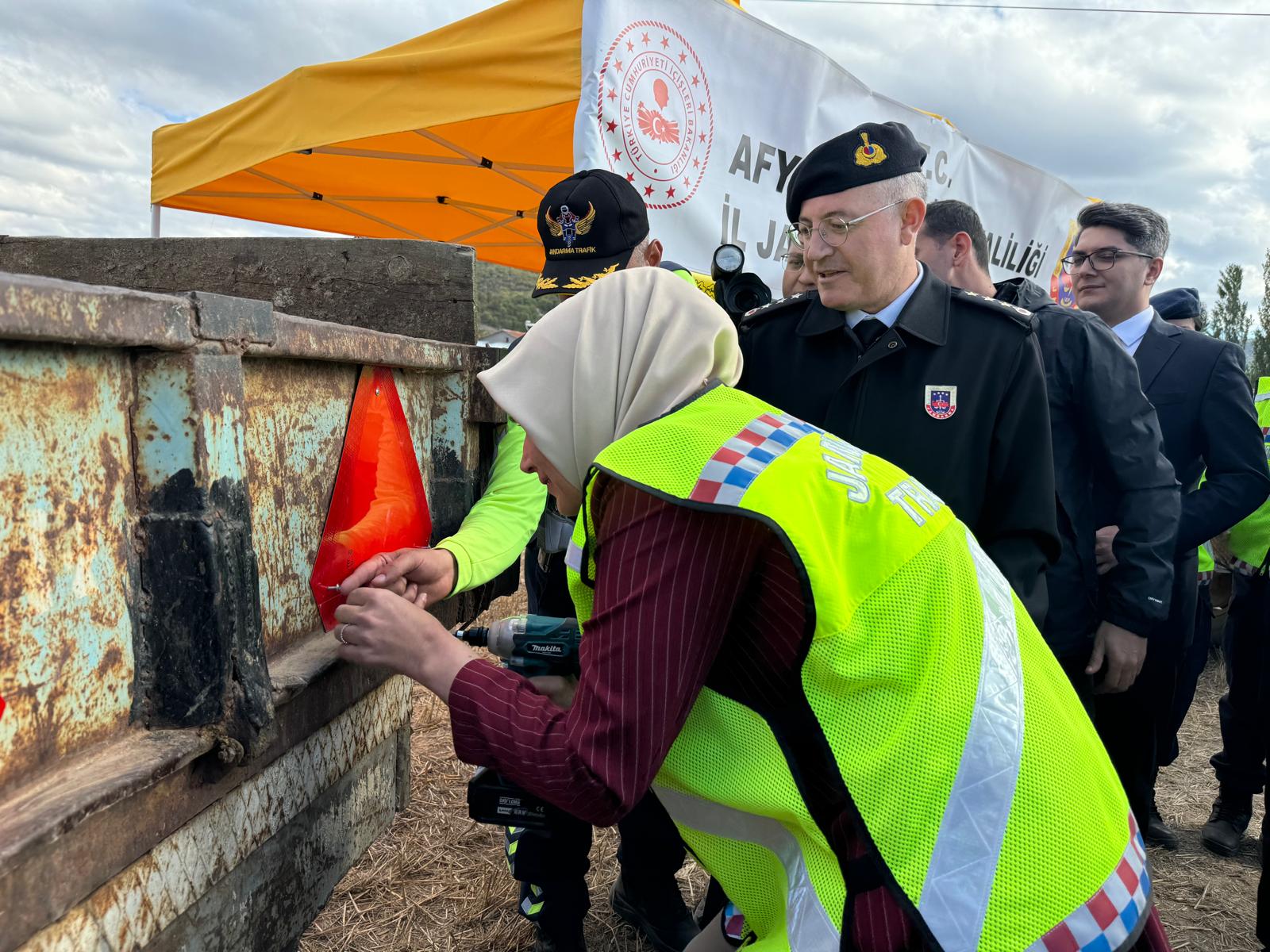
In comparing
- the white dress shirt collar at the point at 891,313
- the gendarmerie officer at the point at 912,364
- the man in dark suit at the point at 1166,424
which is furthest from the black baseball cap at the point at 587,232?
the man in dark suit at the point at 1166,424

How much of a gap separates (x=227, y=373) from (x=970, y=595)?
1.00m

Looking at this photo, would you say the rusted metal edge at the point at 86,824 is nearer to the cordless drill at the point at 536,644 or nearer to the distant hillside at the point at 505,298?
the cordless drill at the point at 536,644

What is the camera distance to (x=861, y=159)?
6.45ft

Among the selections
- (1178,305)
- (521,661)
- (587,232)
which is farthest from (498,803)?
(1178,305)

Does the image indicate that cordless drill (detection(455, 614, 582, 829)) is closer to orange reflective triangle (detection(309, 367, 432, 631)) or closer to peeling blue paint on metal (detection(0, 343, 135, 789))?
orange reflective triangle (detection(309, 367, 432, 631))

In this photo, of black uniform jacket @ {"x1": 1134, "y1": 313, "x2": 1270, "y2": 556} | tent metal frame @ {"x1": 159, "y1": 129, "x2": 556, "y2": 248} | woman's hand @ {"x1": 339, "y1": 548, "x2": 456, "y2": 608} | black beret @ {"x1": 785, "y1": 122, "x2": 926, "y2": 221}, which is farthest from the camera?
tent metal frame @ {"x1": 159, "y1": 129, "x2": 556, "y2": 248}

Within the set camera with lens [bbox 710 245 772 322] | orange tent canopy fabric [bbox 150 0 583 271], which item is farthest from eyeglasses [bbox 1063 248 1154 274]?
orange tent canopy fabric [bbox 150 0 583 271]

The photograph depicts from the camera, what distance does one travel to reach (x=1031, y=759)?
3.51 feet

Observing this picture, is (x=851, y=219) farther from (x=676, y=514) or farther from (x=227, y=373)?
(x=227, y=373)

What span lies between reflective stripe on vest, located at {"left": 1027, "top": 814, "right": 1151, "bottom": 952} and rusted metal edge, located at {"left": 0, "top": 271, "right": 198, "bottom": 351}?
121 centimetres

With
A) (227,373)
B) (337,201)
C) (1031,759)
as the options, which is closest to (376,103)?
(337,201)

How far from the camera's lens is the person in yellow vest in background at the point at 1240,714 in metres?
3.34

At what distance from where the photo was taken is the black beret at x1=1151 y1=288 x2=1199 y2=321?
12.7 ft

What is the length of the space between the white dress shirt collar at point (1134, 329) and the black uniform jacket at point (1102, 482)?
813mm
